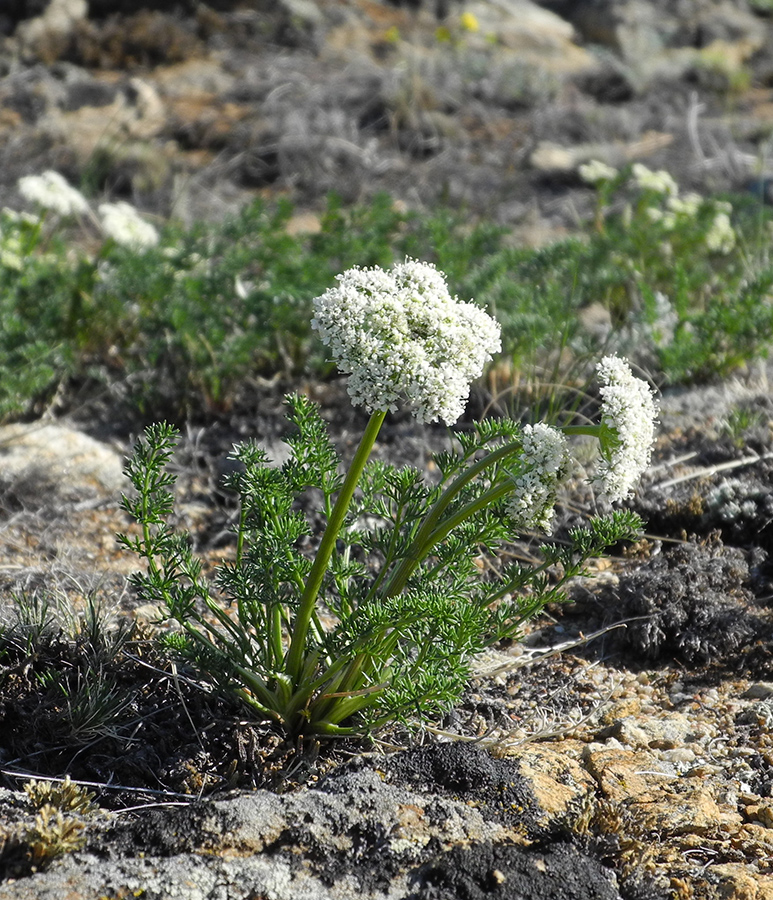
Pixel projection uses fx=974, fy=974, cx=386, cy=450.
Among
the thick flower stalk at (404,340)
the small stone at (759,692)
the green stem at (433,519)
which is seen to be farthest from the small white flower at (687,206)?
the thick flower stalk at (404,340)

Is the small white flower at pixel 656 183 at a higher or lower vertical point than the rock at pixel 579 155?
higher

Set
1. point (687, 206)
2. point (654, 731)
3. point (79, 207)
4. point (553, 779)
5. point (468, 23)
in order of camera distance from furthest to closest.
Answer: point (468, 23), point (687, 206), point (79, 207), point (654, 731), point (553, 779)

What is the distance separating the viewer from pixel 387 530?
3.12 m

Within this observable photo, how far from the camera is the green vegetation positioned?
5.21 meters

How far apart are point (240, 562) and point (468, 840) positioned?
3.36 feet

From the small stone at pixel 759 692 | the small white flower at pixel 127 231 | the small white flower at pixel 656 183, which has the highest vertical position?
the small white flower at pixel 656 183

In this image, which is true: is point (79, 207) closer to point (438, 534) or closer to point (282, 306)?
point (282, 306)

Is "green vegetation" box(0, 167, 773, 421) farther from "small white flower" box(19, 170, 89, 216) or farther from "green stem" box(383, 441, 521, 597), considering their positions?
"green stem" box(383, 441, 521, 597)

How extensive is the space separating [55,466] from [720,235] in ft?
14.2

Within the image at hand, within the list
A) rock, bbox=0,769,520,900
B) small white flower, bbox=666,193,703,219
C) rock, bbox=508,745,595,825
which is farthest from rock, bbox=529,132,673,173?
rock, bbox=0,769,520,900

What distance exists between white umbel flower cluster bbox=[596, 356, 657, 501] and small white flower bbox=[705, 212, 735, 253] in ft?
13.6

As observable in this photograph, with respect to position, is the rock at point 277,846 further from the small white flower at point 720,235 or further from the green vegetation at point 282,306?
the small white flower at point 720,235

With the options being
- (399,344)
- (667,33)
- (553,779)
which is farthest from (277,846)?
(667,33)

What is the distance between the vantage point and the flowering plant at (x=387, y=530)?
2.41 m
